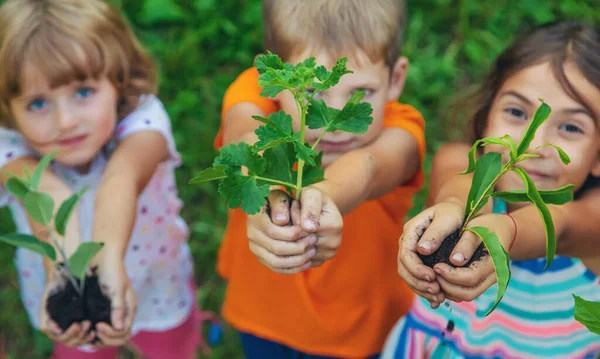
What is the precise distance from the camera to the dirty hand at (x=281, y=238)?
1.03 m

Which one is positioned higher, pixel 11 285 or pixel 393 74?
pixel 393 74

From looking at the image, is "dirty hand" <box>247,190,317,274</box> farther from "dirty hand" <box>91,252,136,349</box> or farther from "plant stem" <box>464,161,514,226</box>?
"dirty hand" <box>91,252,136,349</box>

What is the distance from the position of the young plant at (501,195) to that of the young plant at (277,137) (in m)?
0.20

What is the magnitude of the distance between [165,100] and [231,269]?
122 centimetres

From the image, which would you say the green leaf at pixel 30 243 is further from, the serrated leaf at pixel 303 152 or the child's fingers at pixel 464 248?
the child's fingers at pixel 464 248

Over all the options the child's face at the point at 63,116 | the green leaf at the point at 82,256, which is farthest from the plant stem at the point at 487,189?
the child's face at the point at 63,116

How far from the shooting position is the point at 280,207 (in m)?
1.04

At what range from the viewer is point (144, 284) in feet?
6.30

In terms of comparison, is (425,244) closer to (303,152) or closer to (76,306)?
(303,152)

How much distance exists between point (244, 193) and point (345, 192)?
337mm

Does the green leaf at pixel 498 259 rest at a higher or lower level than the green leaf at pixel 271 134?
lower

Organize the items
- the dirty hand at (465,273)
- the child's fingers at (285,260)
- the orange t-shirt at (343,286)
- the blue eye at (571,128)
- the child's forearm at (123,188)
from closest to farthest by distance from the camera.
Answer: the dirty hand at (465,273) → the child's fingers at (285,260) → the blue eye at (571,128) → the child's forearm at (123,188) → the orange t-shirt at (343,286)

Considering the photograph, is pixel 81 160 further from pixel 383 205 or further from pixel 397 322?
pixel 397 322

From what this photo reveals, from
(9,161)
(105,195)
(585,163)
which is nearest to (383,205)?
(585,163)
